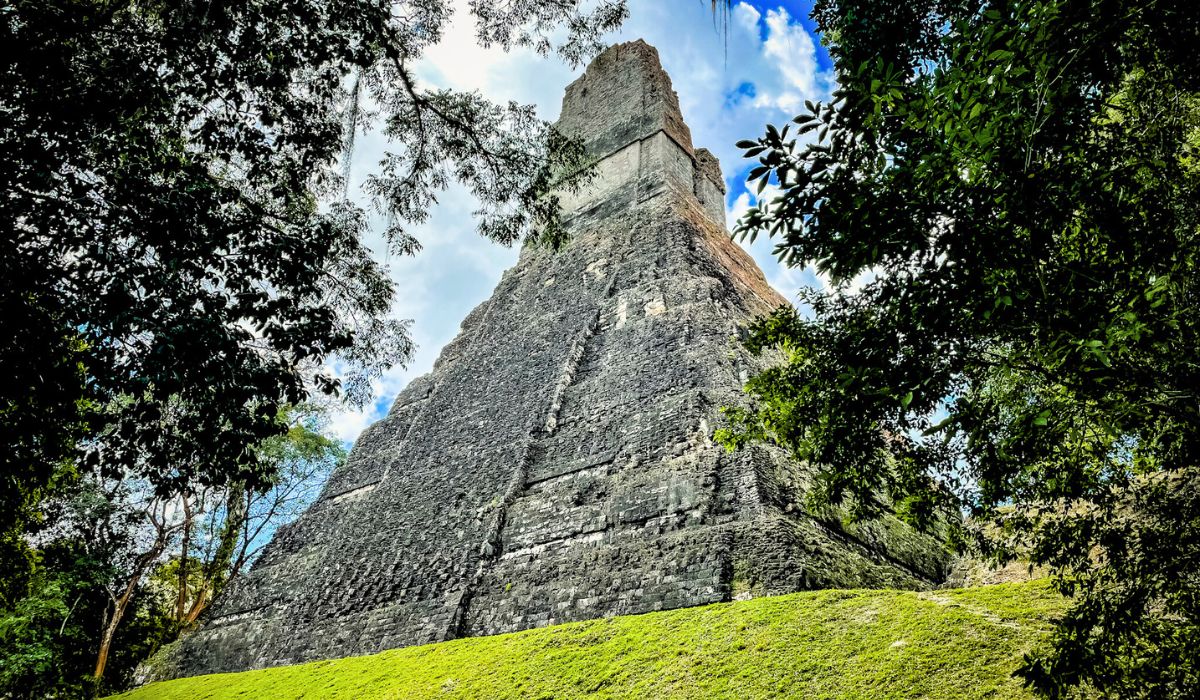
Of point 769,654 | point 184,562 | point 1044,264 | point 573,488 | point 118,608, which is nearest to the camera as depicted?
point 1044,264

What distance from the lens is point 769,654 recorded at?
4629 millimetres

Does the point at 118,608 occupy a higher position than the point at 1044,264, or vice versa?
the point at 1044,264

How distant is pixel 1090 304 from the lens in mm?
2154

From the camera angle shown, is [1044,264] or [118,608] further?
[118,608]

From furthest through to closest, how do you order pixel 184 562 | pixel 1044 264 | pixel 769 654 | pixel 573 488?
pixel 184 562
pixel 573 488
pixel 769 654
pixel 1044 264

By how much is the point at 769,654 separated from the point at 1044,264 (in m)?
3.50

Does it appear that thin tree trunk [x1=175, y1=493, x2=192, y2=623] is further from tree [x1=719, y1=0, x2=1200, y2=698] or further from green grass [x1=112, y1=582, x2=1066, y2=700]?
tree [x1=719, y1=0, x2=1200, y2=698]

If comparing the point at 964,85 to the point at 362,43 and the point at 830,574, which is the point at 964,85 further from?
the point at 830,574

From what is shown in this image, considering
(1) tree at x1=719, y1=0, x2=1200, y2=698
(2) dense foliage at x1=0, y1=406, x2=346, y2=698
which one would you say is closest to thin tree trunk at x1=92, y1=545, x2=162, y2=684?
(2) dense foliage at x1=0, y1=406, x2=346, y2=698

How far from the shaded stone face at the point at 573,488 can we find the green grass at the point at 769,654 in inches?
24.3

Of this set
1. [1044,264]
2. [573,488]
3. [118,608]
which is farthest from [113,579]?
[1044,264]

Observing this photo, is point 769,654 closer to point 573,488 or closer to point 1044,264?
point 1044,264

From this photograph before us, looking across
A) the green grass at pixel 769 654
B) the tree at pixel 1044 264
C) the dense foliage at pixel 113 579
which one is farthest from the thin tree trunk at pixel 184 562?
the tree at pixel 1044 264

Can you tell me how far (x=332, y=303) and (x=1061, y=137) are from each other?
5668 millimetres
